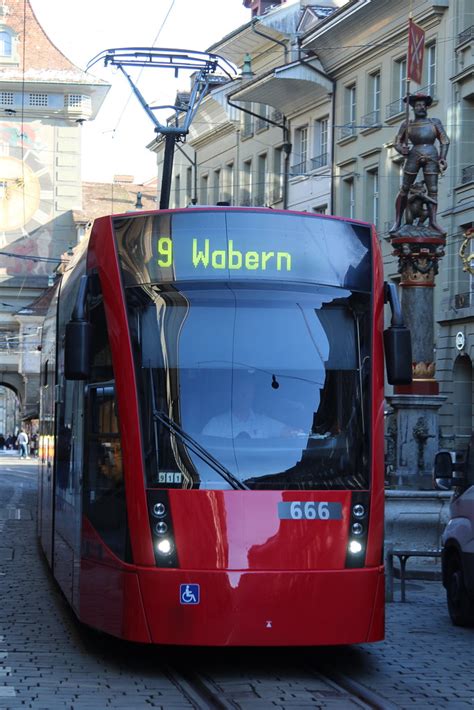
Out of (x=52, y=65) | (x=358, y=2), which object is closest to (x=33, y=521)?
(x=358, y=2)

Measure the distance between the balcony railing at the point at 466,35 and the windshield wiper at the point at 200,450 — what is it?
30153mm

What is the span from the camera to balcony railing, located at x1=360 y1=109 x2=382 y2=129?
144 ft

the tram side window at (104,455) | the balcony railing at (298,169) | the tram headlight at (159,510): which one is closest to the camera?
the tram headlight at (159,510)

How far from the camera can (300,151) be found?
166 feet

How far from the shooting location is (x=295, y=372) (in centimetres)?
967

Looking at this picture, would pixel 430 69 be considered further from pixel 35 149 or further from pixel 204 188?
pixel 35 149

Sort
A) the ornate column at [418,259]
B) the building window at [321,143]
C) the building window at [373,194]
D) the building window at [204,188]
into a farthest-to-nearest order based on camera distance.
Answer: the building window at [204,188]
the building window at [321,143]
the building window at [373,194]
the ornate column at [418,259]

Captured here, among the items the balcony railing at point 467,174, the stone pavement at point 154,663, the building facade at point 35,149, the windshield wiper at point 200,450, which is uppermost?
the building facade at point 35,149

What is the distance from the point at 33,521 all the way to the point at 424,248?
788 centimetres

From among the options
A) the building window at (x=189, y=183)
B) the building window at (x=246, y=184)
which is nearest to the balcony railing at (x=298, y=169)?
the building window at (x=246, y=184)

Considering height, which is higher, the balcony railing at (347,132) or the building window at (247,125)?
the building window at (247,125)

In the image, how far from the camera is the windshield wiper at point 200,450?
9.33 meters

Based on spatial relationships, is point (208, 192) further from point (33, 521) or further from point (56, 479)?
point (56, 479)

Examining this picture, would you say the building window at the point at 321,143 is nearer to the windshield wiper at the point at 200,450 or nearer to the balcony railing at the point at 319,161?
the balcony railing at the point at 319,161
